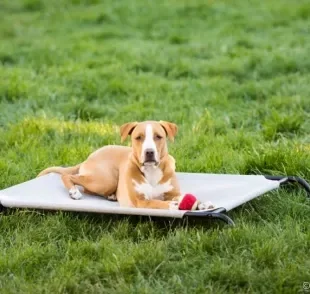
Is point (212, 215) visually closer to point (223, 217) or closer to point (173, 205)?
point (223, 217)

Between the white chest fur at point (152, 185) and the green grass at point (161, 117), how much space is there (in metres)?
0.20

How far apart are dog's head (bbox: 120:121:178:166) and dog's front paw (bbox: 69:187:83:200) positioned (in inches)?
18.4

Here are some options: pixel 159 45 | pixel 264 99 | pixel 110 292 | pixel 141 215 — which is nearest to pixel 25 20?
pixel 159 45

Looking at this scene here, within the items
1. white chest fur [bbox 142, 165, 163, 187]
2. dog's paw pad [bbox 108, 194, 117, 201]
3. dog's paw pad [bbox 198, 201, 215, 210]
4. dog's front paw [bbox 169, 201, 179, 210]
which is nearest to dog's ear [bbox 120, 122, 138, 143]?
white chest fur [bbox 142, 165, 163, 187]

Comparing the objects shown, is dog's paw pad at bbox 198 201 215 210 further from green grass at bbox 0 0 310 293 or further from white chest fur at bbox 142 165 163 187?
white chest fur at bbox 142 165 163 187

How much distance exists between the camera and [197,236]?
4625mm

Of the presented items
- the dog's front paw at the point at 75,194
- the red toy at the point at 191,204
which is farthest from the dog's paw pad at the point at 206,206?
the dog's front paw at the point at 75,194

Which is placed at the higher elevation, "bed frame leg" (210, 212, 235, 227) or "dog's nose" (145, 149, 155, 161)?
"dog's nose" (145, 149, 155, 161)

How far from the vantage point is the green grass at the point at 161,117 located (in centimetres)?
430

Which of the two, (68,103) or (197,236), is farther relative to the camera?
(68,103)

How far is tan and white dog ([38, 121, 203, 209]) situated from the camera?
5.14 meters

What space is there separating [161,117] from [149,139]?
3.06 m

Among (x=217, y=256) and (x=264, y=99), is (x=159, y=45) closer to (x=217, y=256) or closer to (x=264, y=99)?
(x=264, y=99)

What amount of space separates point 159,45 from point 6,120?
12.1 feet
